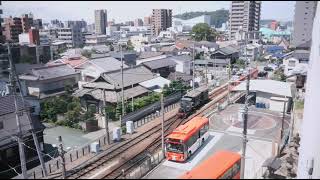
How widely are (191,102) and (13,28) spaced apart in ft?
306

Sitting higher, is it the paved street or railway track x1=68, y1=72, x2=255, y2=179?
the paved street

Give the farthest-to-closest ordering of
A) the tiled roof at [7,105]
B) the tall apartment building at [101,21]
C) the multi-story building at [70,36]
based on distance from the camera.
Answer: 1. the tall apartment building at [101,21]
2. the multi-story building at [70,36]
3. the tiled roof at [7,105]

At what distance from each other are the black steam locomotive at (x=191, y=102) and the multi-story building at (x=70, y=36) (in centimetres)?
9660

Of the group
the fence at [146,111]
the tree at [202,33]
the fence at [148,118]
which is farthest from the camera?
the tree at [202,33]

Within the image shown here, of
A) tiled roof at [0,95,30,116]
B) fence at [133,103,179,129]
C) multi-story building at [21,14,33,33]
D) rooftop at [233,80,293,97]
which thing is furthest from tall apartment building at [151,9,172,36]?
tiled roof at [0,95,30,116]

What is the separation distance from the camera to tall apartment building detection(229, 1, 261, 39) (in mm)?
131750

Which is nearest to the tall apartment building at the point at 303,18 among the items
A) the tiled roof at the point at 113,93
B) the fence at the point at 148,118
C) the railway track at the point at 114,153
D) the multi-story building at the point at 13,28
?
the tiled roof at the point at 113,93

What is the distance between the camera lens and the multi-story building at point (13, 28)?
346 feet

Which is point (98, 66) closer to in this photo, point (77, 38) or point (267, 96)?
point (267, 96)

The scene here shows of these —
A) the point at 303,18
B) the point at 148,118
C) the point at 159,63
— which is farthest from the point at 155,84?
the point at 303,18

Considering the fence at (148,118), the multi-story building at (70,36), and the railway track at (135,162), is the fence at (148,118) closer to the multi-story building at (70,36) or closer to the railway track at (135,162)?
the railway track at (135,162)

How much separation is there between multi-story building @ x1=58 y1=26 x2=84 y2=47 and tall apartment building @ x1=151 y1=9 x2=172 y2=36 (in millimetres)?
36331

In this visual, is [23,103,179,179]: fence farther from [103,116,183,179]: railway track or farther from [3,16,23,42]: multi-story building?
[3,16,23,42]: multi-story building

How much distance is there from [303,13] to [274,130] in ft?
282
